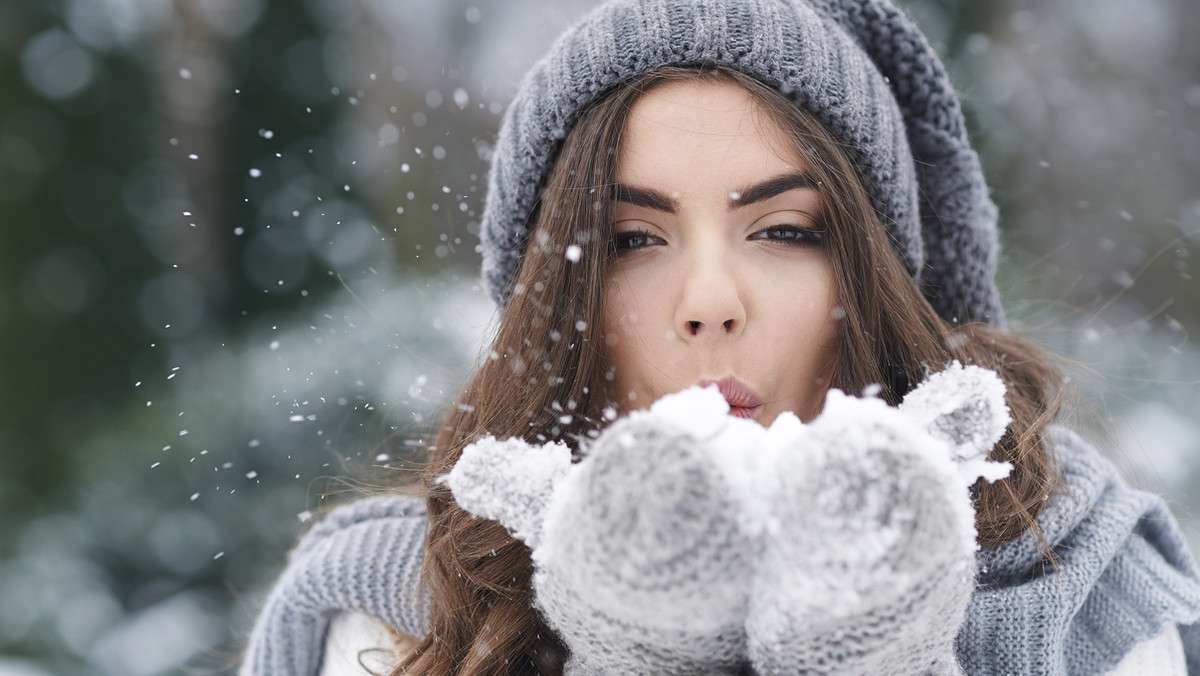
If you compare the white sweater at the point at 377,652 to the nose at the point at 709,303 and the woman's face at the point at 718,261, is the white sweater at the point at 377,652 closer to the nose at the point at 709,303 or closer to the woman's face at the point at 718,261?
the woman's face at the point at 718,261

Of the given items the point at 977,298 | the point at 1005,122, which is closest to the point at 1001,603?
the point at 977,298

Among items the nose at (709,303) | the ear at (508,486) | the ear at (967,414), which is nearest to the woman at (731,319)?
the nose at (709,303)

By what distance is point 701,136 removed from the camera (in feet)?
3.70

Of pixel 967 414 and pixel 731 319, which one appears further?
pixel 731 319

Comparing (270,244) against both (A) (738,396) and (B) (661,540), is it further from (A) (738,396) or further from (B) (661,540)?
(B) (661,540)

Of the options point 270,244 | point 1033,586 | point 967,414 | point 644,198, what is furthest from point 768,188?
point 270,244

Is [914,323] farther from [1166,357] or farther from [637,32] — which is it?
[1166,357]

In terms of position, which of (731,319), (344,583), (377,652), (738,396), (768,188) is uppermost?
(768,188)

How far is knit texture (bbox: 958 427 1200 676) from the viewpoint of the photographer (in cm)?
114

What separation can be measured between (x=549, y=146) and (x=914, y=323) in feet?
2.08

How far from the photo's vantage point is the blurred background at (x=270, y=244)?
311cm

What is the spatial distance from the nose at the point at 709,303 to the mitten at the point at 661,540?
34 centimetres

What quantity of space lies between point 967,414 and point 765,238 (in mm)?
435

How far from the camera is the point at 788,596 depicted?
0.65 m
